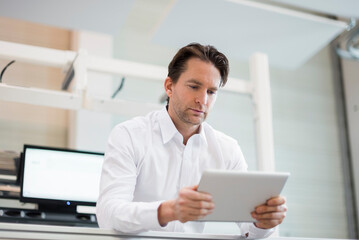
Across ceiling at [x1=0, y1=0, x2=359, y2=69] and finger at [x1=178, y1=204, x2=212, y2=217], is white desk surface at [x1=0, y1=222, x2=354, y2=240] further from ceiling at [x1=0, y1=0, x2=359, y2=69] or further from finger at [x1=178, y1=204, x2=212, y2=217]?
ceiling at [x1=0, y1=0, x2=359, y2=69]

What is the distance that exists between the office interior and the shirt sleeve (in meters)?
0.06

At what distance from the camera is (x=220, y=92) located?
3.27m

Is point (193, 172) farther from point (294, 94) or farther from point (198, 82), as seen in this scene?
point (294, 94)

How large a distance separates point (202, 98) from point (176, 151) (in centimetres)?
21

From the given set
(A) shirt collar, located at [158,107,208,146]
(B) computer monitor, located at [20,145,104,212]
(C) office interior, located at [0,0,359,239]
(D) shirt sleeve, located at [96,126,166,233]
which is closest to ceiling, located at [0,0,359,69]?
(C) office interior, located at [0,0,359,239]

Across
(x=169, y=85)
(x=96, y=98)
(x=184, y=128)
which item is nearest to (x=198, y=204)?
(x=184, y=128)

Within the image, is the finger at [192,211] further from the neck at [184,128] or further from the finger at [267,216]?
the neck at [184,128]

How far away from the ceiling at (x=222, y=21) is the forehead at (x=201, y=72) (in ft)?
Result: 3.71

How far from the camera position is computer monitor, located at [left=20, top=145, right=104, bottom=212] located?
230 cm

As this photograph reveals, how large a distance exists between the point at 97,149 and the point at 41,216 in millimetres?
1004

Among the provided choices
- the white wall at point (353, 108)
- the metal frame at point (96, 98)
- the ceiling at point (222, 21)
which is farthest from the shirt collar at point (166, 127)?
the white wall at point (353, 108)

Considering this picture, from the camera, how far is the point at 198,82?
1.56 metres

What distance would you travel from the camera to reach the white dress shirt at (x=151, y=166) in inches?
49.7

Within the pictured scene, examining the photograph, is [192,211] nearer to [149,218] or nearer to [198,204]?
[198,204]
